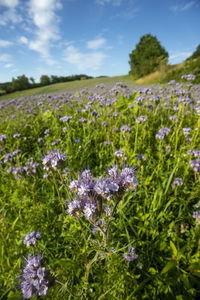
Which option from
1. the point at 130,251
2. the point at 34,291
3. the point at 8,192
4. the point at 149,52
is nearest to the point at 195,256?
the point at 130,251

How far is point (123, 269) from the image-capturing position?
1643 millimetres

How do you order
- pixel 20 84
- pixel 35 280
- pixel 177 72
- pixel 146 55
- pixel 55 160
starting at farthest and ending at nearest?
pixel 20 84, pixel 146 55, pixel 177 72, pixel 55 160, pixel 35 280

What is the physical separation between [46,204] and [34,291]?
1.55 m

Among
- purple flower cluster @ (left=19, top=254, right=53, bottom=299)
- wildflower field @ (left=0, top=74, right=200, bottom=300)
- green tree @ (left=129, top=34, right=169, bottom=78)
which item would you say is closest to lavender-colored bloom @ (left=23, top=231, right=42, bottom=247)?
wildflower field @ (left=0, top=74, right=200, bottom=300)

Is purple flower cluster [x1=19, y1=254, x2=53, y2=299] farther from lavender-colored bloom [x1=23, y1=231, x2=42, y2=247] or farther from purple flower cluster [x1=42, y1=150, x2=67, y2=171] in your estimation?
purple flower cluster [x1=42, y1=150, x2=67, y2=171]

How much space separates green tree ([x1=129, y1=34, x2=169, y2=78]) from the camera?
32531 millimetres

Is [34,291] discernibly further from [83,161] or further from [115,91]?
[115,91]

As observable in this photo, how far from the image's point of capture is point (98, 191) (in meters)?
1.08

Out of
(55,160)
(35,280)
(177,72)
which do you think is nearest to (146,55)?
(177,72)

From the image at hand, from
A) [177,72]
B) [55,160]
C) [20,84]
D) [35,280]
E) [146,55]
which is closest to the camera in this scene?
[35,280]

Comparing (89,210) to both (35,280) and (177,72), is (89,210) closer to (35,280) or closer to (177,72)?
(35,280)

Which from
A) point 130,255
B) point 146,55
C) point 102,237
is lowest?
point 130,255

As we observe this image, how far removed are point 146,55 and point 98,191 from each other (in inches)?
1646

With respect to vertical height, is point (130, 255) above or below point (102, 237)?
below
